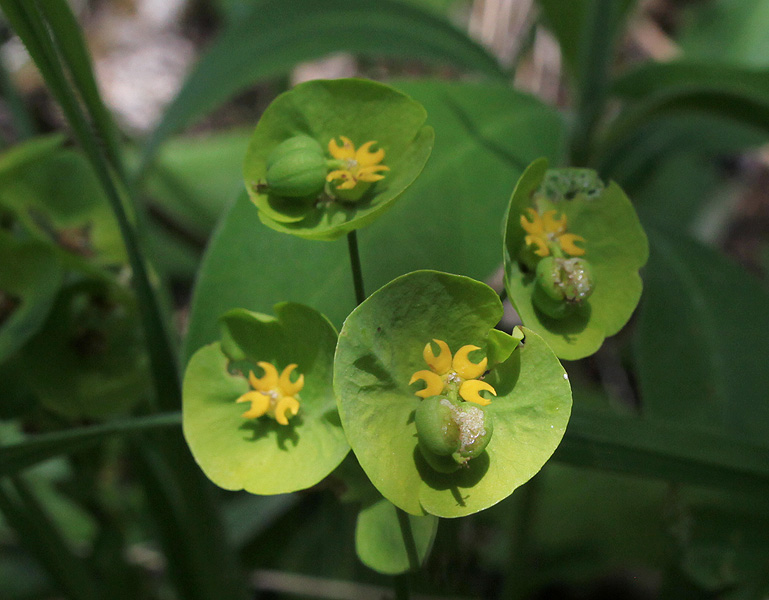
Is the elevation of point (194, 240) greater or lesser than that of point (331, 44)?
lesser

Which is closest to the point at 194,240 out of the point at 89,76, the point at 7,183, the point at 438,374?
the point at 7,183

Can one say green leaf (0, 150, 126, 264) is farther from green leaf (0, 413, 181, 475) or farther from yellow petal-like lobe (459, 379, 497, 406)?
yellow petal-like lobe (459, 379, 497, 406)

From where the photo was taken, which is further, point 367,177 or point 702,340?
point 702,340

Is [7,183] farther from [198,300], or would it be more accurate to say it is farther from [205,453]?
[205,453]

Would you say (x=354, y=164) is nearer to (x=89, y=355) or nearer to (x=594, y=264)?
(x=594, y=264)

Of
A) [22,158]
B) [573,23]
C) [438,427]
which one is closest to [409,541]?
[438,427]

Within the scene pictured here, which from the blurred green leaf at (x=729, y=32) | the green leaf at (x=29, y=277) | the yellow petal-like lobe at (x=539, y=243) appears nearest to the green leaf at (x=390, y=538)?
the yellow petal-like lobe at (x=539, y=243)
